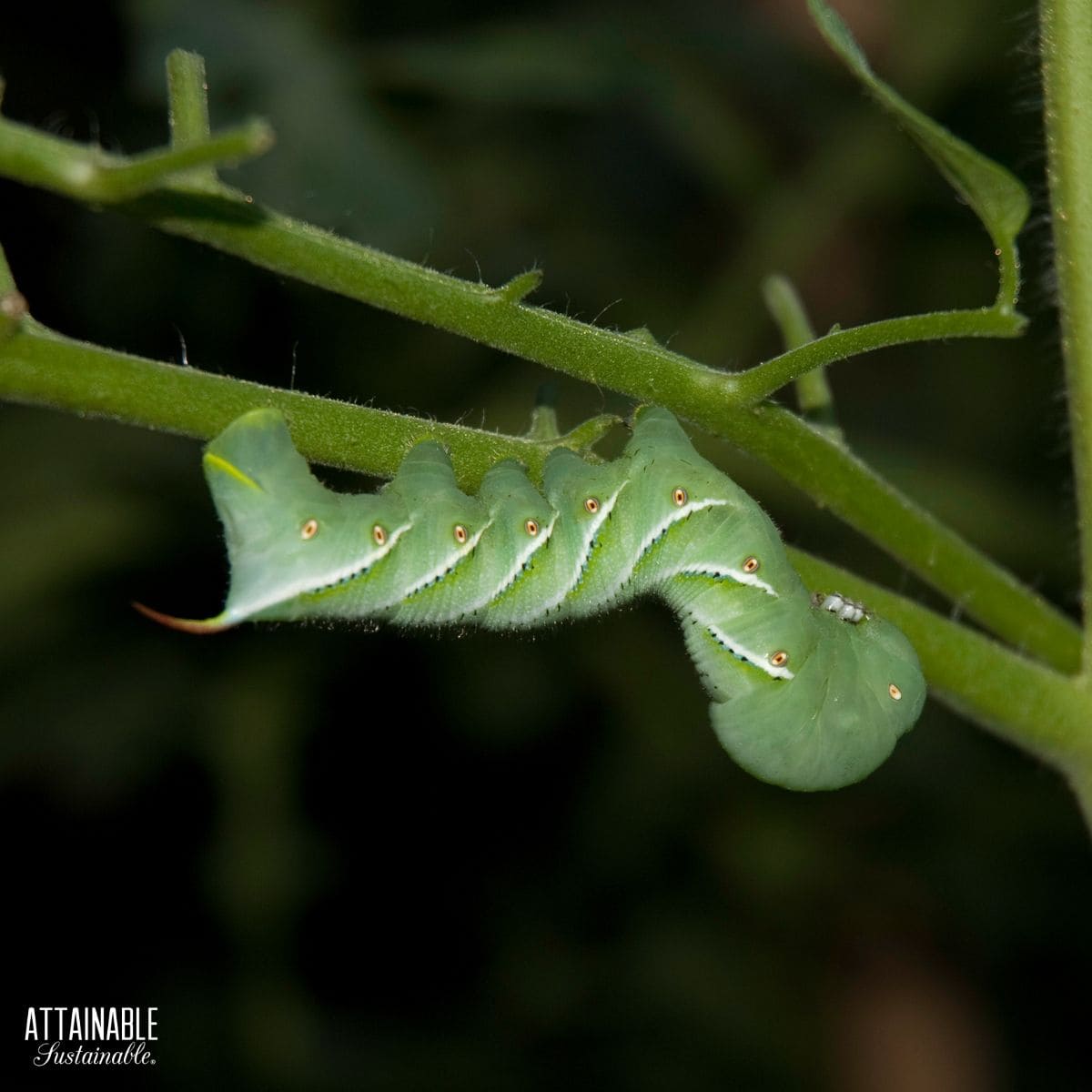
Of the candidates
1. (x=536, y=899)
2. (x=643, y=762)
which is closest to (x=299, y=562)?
(x=643, y=762)

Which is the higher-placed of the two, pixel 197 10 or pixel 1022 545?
pixel 197 10

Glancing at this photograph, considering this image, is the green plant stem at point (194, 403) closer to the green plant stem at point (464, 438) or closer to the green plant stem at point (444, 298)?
the green plant stem at point (464, 438)

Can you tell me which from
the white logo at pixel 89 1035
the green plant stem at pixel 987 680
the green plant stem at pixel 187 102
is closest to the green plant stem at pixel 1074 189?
the green plant stem at pixel 987 680

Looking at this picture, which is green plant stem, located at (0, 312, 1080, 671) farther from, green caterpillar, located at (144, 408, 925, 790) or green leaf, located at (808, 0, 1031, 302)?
green leaf, located at (808, 0, 1031, 302)

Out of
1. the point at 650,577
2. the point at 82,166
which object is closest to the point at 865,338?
the point at 650,577

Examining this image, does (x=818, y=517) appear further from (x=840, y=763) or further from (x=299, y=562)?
(x=299, y=562)

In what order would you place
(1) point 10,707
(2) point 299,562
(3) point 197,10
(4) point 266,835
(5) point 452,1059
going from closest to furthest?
(2) point 299,562, (3) point 197,10, (4) point 266,835, (1) point 10,707, (5) point 452,1059
